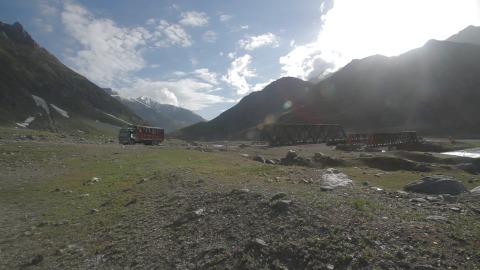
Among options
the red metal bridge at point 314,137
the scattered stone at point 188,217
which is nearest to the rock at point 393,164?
the scattered stone at point 188,217

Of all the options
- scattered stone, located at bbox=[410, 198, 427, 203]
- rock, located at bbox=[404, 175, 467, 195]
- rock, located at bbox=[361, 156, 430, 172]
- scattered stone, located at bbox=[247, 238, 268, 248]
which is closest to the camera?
scattered stone, located at bbox=[247, 238, 268, 248]

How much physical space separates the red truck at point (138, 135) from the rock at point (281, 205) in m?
63.7

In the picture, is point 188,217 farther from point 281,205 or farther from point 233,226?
point 281,205

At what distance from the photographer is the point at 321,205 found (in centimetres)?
1261

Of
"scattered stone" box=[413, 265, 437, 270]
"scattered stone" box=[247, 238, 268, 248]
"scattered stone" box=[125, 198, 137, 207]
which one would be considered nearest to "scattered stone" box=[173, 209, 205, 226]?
"scattered stone" box=[247, 238, 268, 248]

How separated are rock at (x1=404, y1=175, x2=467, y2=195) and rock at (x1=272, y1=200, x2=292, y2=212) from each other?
9.63 metres

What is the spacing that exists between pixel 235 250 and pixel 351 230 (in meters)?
3.81

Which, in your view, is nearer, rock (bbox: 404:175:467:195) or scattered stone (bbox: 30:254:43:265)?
scattered stone (bbox: 30:254:43:265)

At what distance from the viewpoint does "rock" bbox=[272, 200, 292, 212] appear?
12.6m

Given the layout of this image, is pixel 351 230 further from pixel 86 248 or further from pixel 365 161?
pixel 365 161

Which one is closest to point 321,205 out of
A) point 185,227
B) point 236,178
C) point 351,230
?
point 351,230

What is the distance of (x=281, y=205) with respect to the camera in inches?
503

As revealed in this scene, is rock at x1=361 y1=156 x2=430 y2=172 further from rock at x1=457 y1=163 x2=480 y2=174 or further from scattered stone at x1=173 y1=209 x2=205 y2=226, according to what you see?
scattered stone at x1=173 y1=209 x2=205 y2=226

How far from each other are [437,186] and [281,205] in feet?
35.2
